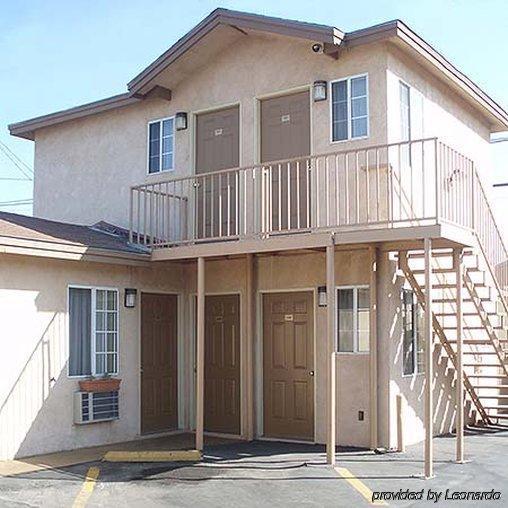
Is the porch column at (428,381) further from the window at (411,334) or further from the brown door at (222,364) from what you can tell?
the brown door at (222,364)

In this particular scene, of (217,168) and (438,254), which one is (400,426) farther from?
(217,168)

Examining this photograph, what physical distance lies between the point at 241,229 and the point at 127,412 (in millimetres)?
3353

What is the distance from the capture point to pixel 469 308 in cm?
1243

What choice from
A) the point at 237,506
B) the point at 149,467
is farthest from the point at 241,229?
the point at 237,506

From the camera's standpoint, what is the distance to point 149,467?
989 centimetres

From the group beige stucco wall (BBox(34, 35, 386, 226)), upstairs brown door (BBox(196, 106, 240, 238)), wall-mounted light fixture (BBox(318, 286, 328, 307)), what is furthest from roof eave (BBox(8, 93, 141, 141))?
wall-mounted light fixture (BBox(318, 286, 328, 307))

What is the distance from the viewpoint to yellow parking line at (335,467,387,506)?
797 cm

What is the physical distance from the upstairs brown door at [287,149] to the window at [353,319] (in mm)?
1285

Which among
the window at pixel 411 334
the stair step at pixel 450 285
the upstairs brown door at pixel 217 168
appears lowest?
the window at pixel 411 334

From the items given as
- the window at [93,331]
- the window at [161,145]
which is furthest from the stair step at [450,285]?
the window at [161,145]

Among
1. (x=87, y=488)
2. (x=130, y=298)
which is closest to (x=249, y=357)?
(x=130, y=298)

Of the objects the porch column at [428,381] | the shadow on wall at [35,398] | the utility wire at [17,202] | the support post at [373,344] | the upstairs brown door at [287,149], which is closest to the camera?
the porch column at [428,381]

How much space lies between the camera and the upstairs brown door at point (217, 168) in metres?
12.9

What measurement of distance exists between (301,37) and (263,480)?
633 cm
